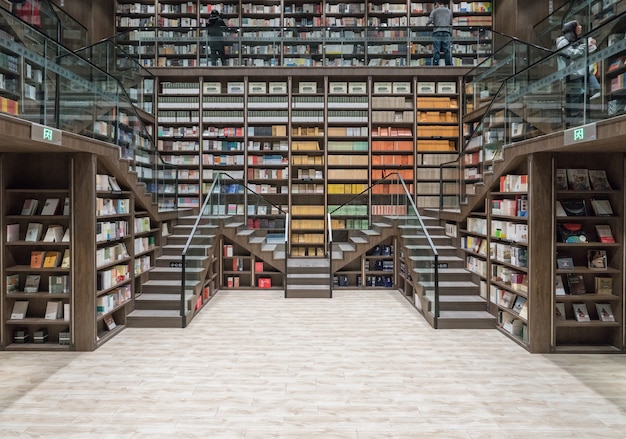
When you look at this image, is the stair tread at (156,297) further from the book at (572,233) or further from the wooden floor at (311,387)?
the book at (572,233)

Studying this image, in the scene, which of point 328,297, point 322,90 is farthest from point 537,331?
point 322,90

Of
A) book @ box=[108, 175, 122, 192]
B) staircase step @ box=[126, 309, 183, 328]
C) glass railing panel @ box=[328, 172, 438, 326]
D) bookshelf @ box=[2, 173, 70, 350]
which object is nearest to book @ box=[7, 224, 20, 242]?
bookshelf @ box=[2, 173, 70, 350]

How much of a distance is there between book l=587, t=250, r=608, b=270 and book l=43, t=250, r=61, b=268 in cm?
603

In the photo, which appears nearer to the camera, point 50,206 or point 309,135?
point 50,206

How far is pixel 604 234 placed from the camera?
4.96 m

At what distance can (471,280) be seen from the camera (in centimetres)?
682

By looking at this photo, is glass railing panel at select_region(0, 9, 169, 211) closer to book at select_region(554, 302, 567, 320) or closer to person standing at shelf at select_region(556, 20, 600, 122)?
person standing at shelf at select_region(556, 20, 600, 122)

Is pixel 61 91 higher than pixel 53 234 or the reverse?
higher

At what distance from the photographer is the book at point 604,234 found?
4938 millimetres

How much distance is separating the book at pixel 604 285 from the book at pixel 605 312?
0.51ft

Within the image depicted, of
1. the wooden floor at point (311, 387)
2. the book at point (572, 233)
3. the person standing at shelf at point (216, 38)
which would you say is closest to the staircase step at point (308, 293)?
the wooden floor at point (311, 387)

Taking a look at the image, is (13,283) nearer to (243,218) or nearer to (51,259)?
(51,259)

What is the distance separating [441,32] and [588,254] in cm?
669

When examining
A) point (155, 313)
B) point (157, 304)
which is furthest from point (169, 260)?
point (155, 313)
